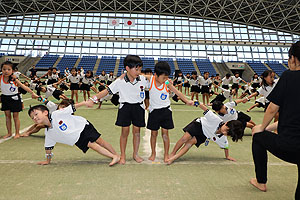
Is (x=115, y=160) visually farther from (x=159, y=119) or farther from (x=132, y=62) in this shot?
(x=132, y=62)

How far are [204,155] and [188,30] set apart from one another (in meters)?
32.7

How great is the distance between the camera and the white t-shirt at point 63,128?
9.66 ft

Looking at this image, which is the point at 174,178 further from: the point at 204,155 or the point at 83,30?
the point at 83,30

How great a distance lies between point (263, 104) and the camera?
300 inches

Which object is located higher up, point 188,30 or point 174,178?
point 188,30

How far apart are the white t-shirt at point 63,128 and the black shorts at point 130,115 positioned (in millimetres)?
575

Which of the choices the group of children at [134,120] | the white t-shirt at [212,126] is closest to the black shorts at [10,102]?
the group of children at [134,120]

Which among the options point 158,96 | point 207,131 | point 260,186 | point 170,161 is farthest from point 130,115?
point 260,186

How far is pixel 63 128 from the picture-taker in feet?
9.68

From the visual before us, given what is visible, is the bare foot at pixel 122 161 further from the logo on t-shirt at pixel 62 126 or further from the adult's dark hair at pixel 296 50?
the adult's dark hair at pixel 296 50

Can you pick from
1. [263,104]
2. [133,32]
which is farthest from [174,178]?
[133,32]

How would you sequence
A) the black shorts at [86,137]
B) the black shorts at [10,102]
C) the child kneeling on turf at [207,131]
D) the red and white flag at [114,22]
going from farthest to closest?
the red and white flag at [114,22]
the black shorts at [10,102]
the child kneeling on turf at [207,131]
the black shorts at [86,137]

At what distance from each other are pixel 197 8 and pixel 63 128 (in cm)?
3471

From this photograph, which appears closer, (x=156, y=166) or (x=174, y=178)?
(x=174, y=178)
